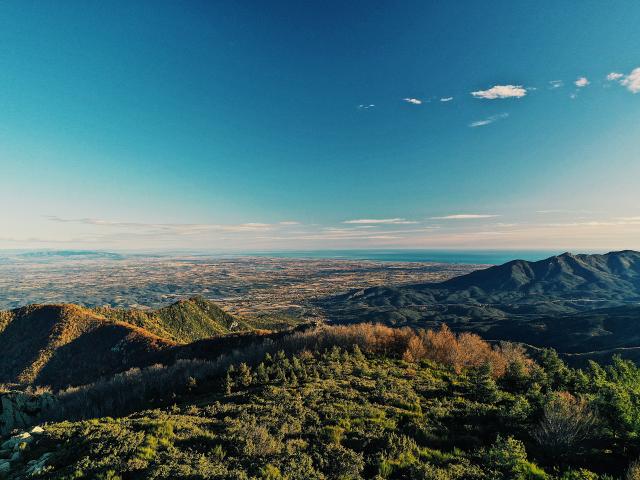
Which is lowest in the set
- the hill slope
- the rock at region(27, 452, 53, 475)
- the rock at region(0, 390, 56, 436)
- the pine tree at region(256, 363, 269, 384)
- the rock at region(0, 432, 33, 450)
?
the hill slope

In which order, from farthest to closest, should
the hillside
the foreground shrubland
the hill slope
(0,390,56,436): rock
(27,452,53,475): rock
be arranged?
the hill slope → the hillside → (0,390,56,436): rock → the foreground shrubland → (27,452,53,475): rock

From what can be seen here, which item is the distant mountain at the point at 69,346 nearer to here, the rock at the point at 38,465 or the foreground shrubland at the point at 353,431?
the foreground shrubland at the point at 353,431

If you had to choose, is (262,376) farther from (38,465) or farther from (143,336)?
(143,336)

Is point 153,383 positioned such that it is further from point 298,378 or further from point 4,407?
point 298,378

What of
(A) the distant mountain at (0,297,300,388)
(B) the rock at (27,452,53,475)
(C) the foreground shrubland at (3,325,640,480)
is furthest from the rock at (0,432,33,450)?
(A) the distant mountain at (0,297,300,388)

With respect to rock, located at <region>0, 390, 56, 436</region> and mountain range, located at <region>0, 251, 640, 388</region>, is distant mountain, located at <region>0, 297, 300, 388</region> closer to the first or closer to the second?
mountain range, located at <region>0, 251, 640, 388</region>

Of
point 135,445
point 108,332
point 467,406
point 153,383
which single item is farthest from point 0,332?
point 467,406
